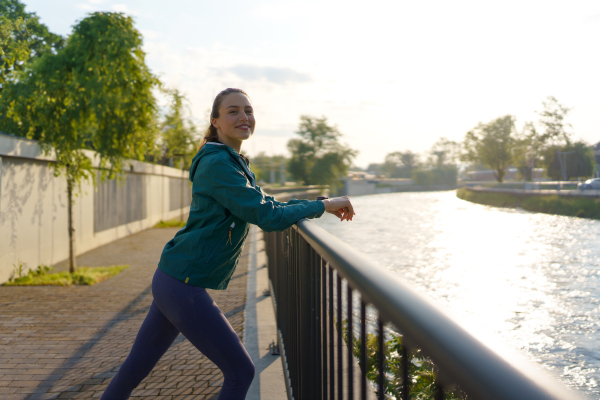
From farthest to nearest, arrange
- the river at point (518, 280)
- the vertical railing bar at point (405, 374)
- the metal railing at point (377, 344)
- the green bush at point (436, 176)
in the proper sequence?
the green bush at point (436, 176)
the river at point (518, 280)
the vertical railing bar at point (405, 374)
the metal railing at point (377, 344)

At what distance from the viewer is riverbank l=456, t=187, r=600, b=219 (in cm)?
3614

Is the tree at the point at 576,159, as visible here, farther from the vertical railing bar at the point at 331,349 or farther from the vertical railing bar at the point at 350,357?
the vertical railing bar at the point at 350,357

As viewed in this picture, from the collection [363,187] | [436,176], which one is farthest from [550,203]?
[436,176]

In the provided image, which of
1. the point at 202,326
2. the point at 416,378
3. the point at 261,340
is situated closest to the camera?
Result: the point at 416,378

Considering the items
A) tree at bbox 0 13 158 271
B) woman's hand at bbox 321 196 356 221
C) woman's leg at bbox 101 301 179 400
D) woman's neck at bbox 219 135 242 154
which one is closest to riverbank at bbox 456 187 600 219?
tree at bbox 0 13 158 271

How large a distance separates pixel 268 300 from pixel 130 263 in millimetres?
4637

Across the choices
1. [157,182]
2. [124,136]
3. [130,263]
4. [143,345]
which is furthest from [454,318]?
[157,182]

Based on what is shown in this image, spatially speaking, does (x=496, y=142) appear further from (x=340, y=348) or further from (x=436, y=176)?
(x=340, y=348)

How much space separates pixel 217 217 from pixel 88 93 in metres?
6.31

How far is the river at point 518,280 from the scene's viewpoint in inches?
285

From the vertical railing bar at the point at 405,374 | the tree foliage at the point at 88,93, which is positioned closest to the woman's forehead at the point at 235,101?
the vertical railing bar at the point at 405,374

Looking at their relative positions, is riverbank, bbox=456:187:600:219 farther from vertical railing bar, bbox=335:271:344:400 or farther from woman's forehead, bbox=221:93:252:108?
vertical railing bar, bbox=335:271:344:400

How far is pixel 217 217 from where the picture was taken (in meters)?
2.10

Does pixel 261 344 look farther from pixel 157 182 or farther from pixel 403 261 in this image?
pixel 157 182
